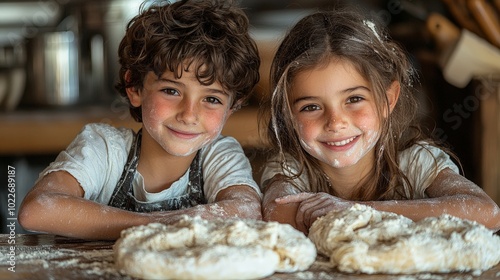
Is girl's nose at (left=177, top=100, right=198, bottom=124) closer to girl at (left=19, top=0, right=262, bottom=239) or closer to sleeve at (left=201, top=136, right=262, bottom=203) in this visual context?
girl at (left=19, top=0, right=262, bottom=239)

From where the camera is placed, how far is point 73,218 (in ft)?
4.71

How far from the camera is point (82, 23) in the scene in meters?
3.70

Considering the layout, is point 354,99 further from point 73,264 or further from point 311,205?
point 73,264

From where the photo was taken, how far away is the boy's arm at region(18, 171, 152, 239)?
143 centimetres

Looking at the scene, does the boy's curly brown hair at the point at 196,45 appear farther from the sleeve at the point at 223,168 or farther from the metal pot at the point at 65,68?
the metal pot at the point at 65,68

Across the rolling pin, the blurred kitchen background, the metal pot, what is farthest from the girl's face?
the metal pot

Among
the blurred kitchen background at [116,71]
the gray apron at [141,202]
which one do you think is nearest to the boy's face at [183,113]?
the gray apron at [141,202]

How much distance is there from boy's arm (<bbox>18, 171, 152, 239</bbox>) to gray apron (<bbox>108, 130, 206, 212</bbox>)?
0.24 meters

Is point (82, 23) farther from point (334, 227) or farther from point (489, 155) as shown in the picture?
point (334, 227)

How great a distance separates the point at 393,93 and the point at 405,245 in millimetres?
672

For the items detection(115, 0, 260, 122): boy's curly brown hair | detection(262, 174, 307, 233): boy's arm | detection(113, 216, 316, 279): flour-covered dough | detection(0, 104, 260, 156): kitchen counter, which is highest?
detection(115, 0, 260, 122): boy's curly brown hair

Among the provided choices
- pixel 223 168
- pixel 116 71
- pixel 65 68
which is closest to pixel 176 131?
pixel 223 168

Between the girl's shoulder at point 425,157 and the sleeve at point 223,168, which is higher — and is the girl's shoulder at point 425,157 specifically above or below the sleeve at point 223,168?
above

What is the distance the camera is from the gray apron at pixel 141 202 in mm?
1697
